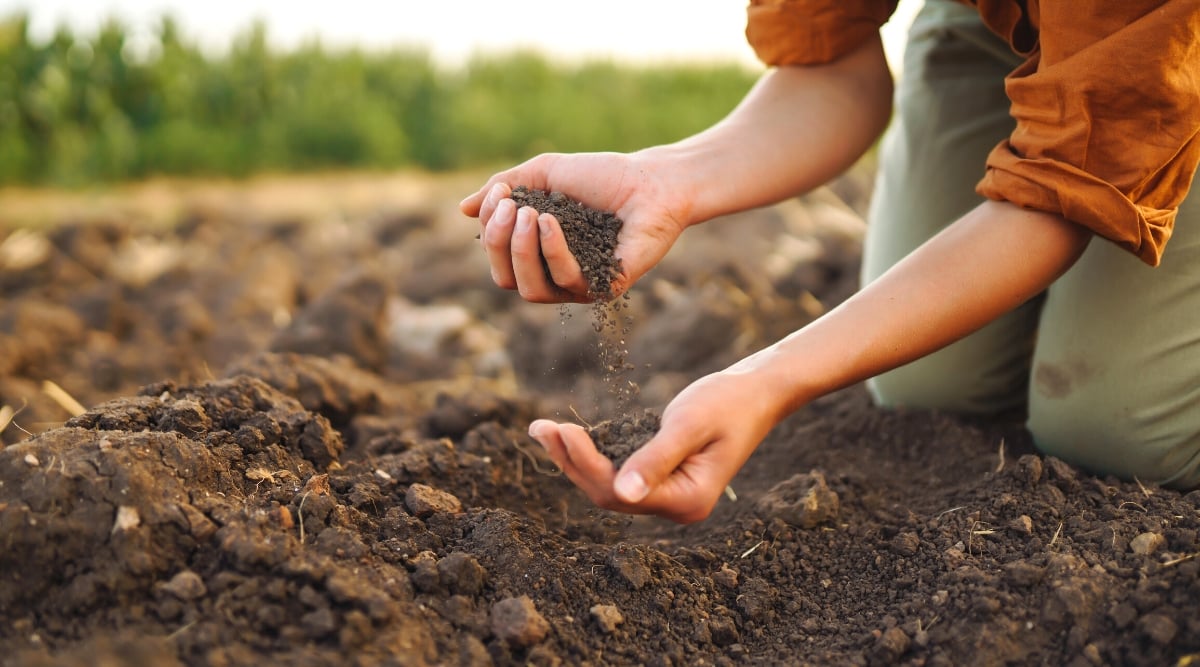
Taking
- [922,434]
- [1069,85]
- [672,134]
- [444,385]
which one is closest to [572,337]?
[444,385]

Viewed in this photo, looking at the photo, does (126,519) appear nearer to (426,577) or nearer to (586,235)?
(426,577)

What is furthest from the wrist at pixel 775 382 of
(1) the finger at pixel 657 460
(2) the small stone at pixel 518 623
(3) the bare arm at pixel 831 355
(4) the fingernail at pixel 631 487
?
(2) the small stone at pixel 518 623

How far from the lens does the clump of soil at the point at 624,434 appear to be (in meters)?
1.56

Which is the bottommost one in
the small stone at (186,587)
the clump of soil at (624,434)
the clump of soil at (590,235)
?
the clump of soil at (624,434)

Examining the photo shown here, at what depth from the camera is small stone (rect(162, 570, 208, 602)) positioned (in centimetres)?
140

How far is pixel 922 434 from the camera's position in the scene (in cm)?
233

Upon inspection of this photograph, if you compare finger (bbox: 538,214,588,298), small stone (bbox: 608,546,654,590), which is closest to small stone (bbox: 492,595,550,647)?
small stone (bbox: 608,546,654,590)

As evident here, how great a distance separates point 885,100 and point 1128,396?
0.80 m

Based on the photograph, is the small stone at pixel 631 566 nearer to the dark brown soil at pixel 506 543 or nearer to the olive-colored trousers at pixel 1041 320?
the dark brown soil at pixel 506 543

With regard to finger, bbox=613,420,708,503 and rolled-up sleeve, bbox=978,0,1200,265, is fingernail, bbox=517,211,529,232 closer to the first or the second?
finger, bbox=613,420,708,503

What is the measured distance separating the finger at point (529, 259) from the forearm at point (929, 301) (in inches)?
14.2

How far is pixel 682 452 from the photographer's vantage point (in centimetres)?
146

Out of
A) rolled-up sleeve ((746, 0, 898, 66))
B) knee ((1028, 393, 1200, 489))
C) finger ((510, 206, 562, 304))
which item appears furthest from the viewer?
rolled-up sleeve ((746, 0, 898, 66))

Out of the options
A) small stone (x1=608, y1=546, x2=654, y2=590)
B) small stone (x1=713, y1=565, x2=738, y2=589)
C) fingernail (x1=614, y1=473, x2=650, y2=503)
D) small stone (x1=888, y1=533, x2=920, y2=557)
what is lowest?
small stone (x1=888, y1=533, x2=920, y2=557)
